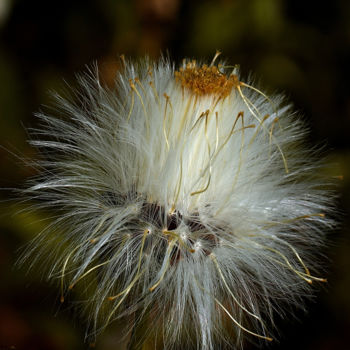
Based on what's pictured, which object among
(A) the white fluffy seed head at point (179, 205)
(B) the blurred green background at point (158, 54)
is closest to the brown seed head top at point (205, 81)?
(A) the white fluffy seed head at point (179, 205)

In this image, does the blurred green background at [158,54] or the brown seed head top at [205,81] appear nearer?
the brown seed head top at [205,81]

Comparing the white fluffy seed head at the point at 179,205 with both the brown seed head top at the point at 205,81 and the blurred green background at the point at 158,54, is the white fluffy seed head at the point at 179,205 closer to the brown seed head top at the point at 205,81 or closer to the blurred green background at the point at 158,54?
the brown seed head top at the point at 205,81

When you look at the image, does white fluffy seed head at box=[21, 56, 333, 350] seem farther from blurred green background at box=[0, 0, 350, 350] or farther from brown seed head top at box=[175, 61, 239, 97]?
blurred green background at box=[0, 0, 350, 350]

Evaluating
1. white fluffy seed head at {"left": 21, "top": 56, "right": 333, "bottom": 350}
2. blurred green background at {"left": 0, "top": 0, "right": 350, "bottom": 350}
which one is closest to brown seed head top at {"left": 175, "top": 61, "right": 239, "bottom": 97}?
white fluffy seed head at {"left": 21, "top": 56, "right": 333, "bottom": 350}

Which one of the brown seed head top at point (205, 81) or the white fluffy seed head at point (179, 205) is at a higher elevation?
the brown seed head top at point (205, 81)
